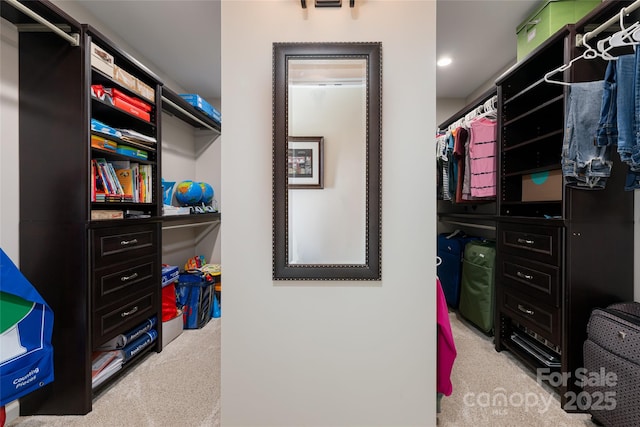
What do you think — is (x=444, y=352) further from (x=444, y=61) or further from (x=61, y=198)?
(x=444, y=61)

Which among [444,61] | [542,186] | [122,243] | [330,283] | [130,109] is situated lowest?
[330,283]

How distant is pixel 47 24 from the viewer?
1.36 m

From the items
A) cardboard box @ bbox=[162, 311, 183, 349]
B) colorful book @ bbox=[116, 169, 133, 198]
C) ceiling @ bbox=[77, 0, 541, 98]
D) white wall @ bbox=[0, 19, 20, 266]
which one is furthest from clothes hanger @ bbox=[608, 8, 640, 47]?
cardboard box @ bbox=[162, 311, 183, 349]

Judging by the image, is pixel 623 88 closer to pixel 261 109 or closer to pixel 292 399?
pixel 261 109

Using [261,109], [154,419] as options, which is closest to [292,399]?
[154,419]

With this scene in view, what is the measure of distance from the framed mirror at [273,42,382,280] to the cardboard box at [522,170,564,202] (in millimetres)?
1318

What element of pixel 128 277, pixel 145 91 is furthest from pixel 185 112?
pixel 128 277

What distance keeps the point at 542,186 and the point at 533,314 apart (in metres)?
0.88

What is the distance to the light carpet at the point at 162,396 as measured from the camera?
1.48 meters

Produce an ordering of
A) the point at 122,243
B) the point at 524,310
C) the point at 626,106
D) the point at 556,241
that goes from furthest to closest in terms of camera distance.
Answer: the point at 524,310
the point at 122,243
the point at 556,241
the point at 626,106

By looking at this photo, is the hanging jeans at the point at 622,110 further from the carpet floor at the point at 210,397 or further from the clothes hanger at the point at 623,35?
the carpet floor at the point at 210,397

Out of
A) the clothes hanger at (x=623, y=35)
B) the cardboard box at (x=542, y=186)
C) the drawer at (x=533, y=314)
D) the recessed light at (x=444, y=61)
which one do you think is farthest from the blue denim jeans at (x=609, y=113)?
the recessed light at (x=444, y=61)

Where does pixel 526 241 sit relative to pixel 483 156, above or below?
below

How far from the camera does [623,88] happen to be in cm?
127
